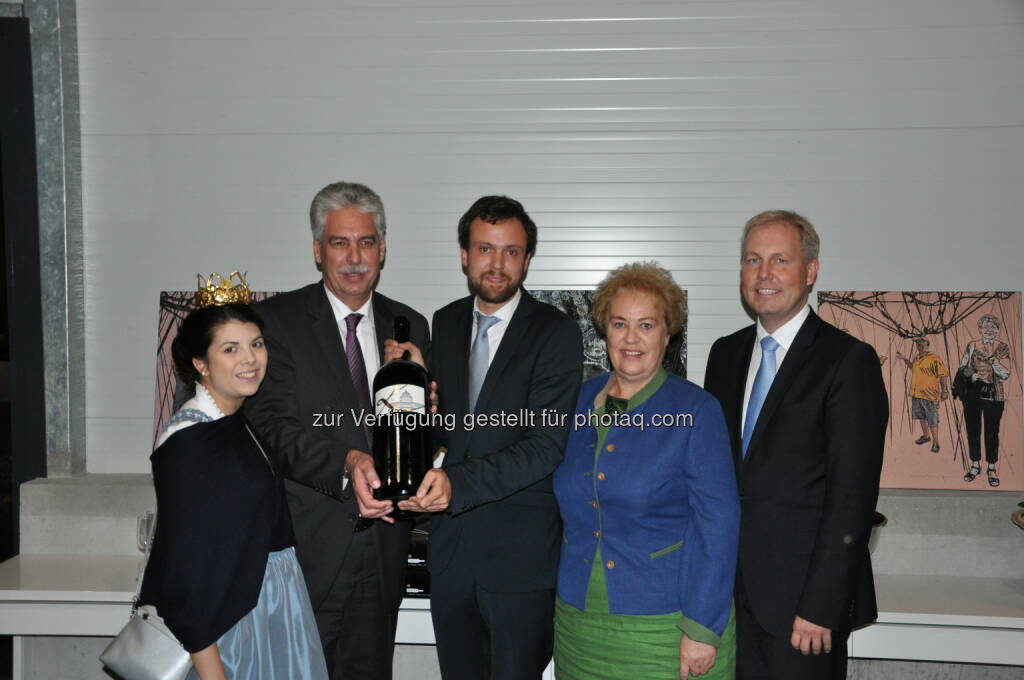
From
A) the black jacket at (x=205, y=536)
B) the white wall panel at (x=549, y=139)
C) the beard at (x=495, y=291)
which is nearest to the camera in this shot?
the black jacket at (x=205, y=536)

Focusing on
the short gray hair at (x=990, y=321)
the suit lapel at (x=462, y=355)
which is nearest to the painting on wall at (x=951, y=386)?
the short gray hair at (x=990, y=321)

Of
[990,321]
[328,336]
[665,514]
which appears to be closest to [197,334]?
Result: [328,336]

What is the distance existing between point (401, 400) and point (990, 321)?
2.95 metres

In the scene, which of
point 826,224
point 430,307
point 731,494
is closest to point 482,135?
point 430,307

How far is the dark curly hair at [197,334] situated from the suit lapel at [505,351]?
714mm

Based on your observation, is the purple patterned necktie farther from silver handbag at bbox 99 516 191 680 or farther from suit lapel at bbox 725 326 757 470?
suit lapel at bbox 725 326 757 470

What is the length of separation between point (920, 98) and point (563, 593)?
297 cm

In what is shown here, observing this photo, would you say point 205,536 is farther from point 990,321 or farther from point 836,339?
point 990,321

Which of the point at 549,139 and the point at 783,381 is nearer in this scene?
the point at 783,381

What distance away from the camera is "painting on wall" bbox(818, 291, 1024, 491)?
3.64 meters

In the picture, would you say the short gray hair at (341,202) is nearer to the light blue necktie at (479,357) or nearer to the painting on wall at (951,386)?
the light blue necktie at (479,357)

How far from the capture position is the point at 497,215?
246cm

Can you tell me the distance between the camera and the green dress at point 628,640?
7.17 ft

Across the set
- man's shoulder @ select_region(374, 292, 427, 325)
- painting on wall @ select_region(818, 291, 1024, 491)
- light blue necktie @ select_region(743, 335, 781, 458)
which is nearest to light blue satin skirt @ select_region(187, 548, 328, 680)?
man's shoulder @ select_region(374, 292, 427, 325)
